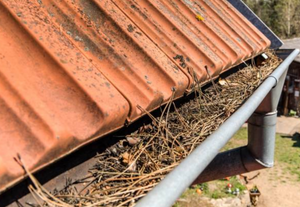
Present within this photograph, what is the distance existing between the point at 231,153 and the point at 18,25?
237 centimetres

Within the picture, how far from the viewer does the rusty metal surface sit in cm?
106

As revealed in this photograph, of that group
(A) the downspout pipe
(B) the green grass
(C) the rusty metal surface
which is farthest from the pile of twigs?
(B) the green grass

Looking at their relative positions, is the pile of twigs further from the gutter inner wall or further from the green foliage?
the green foliage

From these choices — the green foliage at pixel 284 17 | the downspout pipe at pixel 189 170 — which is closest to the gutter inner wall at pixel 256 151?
the downspout pipe at pixel 189 170

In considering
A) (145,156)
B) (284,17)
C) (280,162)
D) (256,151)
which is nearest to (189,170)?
(145,156)

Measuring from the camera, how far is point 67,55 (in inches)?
53.5

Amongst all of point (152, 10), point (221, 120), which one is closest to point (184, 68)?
point (221, 120)

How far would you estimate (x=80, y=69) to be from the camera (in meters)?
1.34

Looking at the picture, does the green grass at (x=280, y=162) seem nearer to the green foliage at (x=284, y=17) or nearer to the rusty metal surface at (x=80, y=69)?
the rusty metal surface at (x=80, y=69)

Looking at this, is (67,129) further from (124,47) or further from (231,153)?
(231,153)

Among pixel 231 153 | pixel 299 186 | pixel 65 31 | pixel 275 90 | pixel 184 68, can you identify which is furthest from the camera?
pixel 299 186

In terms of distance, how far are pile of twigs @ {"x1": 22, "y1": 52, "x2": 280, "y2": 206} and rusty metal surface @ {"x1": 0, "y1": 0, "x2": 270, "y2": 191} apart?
154mm

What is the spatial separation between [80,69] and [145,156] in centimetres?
51

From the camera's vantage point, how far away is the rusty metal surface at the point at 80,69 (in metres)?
1.06
